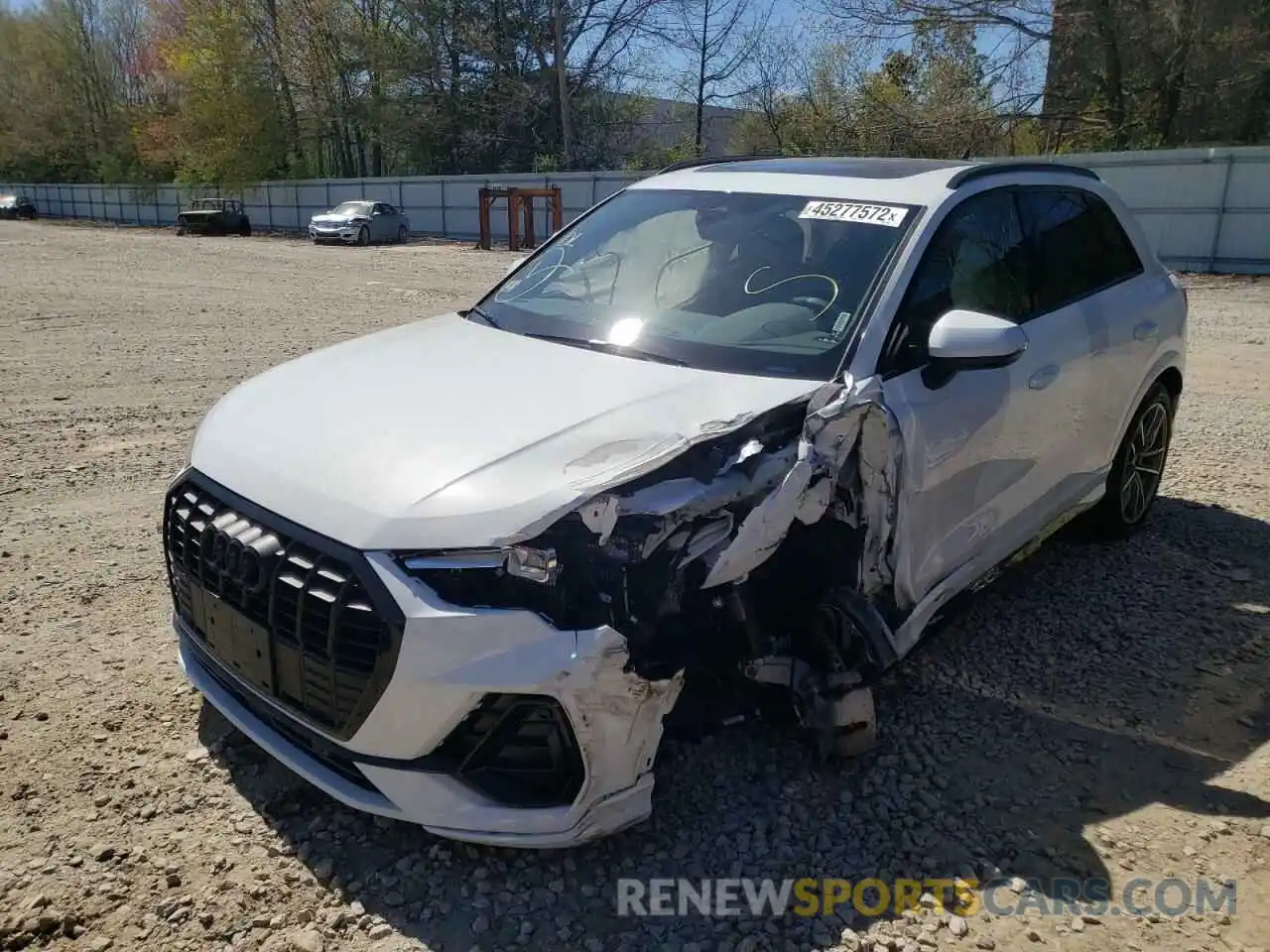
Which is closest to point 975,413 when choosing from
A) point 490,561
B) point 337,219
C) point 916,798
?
point 916,798

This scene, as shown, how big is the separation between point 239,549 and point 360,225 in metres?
32.3

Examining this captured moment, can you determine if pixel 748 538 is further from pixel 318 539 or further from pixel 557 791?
pixel 318 539

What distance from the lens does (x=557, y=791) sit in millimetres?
2369

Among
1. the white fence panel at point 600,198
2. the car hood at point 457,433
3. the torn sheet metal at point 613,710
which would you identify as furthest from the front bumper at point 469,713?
the white fence panel at point 600,198

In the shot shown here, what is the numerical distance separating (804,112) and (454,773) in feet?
120

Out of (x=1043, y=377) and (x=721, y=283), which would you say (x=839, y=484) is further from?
(x=1043, y=377)

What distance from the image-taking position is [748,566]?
2574 millimetres

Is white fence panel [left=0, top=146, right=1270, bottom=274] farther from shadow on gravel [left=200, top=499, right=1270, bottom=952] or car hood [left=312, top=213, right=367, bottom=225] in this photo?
shadow on gravel [left=200, top=499, right=1270, bottom=952]

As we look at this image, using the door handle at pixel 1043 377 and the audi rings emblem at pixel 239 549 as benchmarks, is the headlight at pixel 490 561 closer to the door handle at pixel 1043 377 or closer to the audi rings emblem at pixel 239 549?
the audi rings emblem at pixel 239 549

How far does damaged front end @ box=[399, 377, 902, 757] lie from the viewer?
90.3 inches

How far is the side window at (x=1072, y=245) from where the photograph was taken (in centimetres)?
398

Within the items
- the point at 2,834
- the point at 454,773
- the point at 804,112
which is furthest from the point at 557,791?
the point at 804,112

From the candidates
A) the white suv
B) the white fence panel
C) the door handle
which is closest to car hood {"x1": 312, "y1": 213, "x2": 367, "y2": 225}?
the white fence panel

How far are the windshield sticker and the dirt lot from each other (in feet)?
5.41
